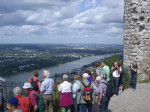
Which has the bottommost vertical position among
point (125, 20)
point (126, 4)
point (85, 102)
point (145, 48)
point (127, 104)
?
point (127, 104)

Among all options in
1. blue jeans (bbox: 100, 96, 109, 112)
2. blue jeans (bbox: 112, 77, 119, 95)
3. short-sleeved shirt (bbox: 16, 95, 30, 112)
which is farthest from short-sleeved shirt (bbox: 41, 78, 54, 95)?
blue jeans (bbox: 112, 77, 119, 95)

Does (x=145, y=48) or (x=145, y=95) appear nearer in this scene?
(x=145, y=95)

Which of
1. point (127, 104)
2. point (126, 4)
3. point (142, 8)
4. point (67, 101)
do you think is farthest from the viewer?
point (126, 4)

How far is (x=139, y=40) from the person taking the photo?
30.9 feet

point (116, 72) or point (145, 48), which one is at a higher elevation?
point (145, 48)

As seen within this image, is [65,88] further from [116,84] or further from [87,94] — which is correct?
[116,84]

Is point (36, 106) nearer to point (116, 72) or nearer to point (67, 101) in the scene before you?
point (67, 101)

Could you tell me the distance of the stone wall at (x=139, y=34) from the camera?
364 inches

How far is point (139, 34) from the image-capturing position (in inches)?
370

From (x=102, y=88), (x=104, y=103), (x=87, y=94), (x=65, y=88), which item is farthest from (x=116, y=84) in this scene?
(x=65, y=88)

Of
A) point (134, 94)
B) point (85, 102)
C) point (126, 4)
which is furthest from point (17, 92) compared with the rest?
point (126, 4)

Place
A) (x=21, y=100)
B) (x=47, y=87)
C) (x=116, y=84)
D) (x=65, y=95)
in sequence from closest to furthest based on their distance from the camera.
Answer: (x=21, y=100) → (x=65, y=95) → (x=47, y=87) → (x=116, y=84)

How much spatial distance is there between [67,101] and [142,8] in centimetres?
641

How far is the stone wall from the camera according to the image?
9242 mm
